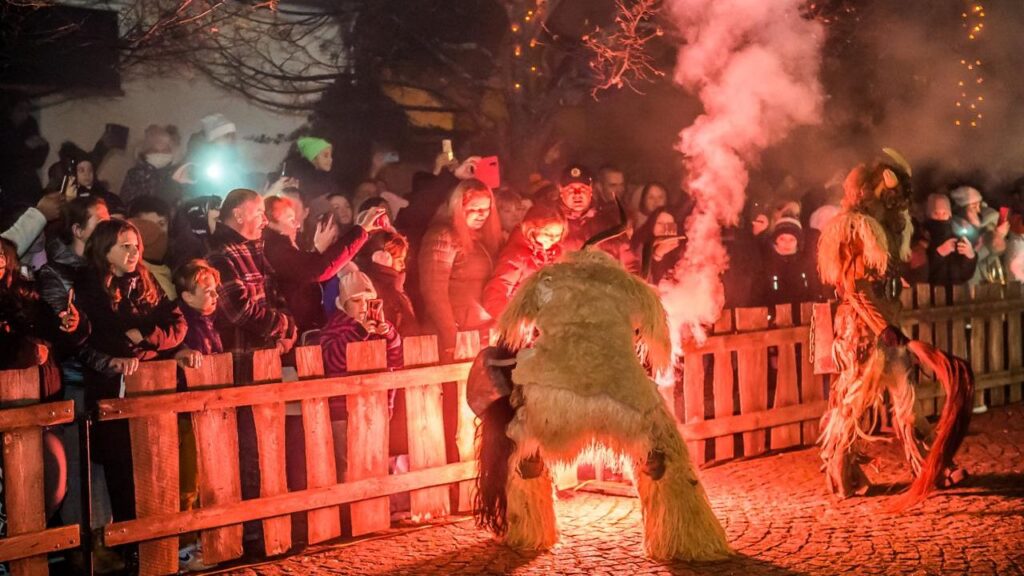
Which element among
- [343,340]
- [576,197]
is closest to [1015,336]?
[576,197]

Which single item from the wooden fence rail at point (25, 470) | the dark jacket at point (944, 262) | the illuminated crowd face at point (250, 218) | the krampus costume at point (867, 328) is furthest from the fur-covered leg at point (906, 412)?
the wooden fence rail at point (25, 470)

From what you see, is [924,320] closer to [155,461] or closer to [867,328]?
[867,328]

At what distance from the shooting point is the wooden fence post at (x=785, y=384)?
8734 mm

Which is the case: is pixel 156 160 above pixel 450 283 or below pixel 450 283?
above

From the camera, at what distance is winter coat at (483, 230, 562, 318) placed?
25.4 feet

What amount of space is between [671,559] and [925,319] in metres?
5.55

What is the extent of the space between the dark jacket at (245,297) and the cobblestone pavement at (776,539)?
1.65 meters

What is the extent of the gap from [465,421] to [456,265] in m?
1.65

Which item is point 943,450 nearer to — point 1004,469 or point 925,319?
A: point 1004,469

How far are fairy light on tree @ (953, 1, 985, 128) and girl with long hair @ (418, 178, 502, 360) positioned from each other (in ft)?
28.7

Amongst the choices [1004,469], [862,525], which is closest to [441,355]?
[862,525]

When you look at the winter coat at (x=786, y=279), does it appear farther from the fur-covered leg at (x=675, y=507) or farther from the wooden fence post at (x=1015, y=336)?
the fur-covered leg at (x=675, y=507)

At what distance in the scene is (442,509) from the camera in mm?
6949

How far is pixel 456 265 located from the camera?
8.23 meters
